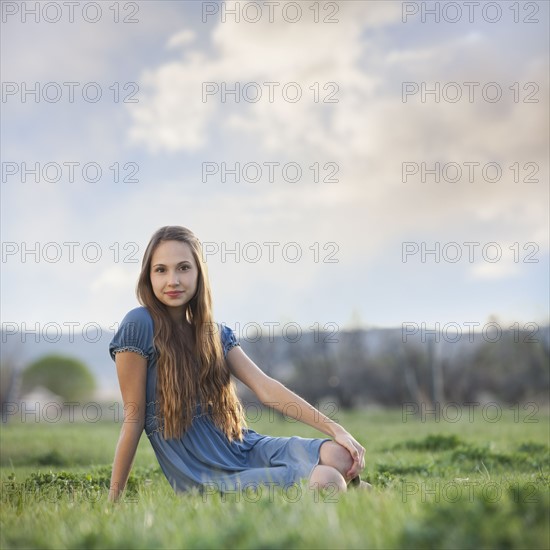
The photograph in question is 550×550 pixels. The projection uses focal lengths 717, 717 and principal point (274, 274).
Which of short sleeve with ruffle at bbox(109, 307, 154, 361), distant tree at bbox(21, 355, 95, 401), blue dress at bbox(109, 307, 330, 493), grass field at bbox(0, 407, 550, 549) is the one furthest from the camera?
distant tree at bbox(21, 355, 95, 401)

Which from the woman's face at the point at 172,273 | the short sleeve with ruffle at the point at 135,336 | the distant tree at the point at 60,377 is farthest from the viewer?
the distant tree at the point at 60,377

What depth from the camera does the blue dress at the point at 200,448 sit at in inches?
163

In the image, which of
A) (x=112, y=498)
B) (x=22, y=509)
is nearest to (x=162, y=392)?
(x=112, y=498)

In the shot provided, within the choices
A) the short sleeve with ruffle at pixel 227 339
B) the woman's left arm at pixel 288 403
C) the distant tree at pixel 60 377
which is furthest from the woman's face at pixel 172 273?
the distant tree at pixel 60 377

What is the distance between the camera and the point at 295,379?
3116 cm

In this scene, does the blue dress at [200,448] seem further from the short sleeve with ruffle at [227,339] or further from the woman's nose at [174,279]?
the short sleeve with ruffle at [227,339]

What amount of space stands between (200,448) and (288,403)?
2.00 feet

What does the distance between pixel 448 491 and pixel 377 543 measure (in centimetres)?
224

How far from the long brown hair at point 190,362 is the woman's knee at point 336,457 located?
0.71m

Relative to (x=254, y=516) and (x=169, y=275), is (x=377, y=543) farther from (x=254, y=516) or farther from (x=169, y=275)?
(x=169, y=275)

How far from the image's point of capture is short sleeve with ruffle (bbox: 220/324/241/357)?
467 centimetres

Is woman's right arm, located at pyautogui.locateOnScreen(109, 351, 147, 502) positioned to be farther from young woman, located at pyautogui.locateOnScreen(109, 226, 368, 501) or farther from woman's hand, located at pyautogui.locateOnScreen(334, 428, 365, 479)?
woman's hand, located at pyautogui.locateOnScreen(334, 428, 365, 479)

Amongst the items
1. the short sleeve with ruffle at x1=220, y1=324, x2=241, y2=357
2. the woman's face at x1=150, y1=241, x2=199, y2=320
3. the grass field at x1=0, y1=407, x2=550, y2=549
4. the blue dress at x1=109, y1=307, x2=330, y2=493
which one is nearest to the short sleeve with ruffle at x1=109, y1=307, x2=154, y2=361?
the blue dress at x1=109, y1=307, x2=330, y2=493

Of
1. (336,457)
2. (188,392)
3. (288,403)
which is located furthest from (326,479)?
(188,392)
